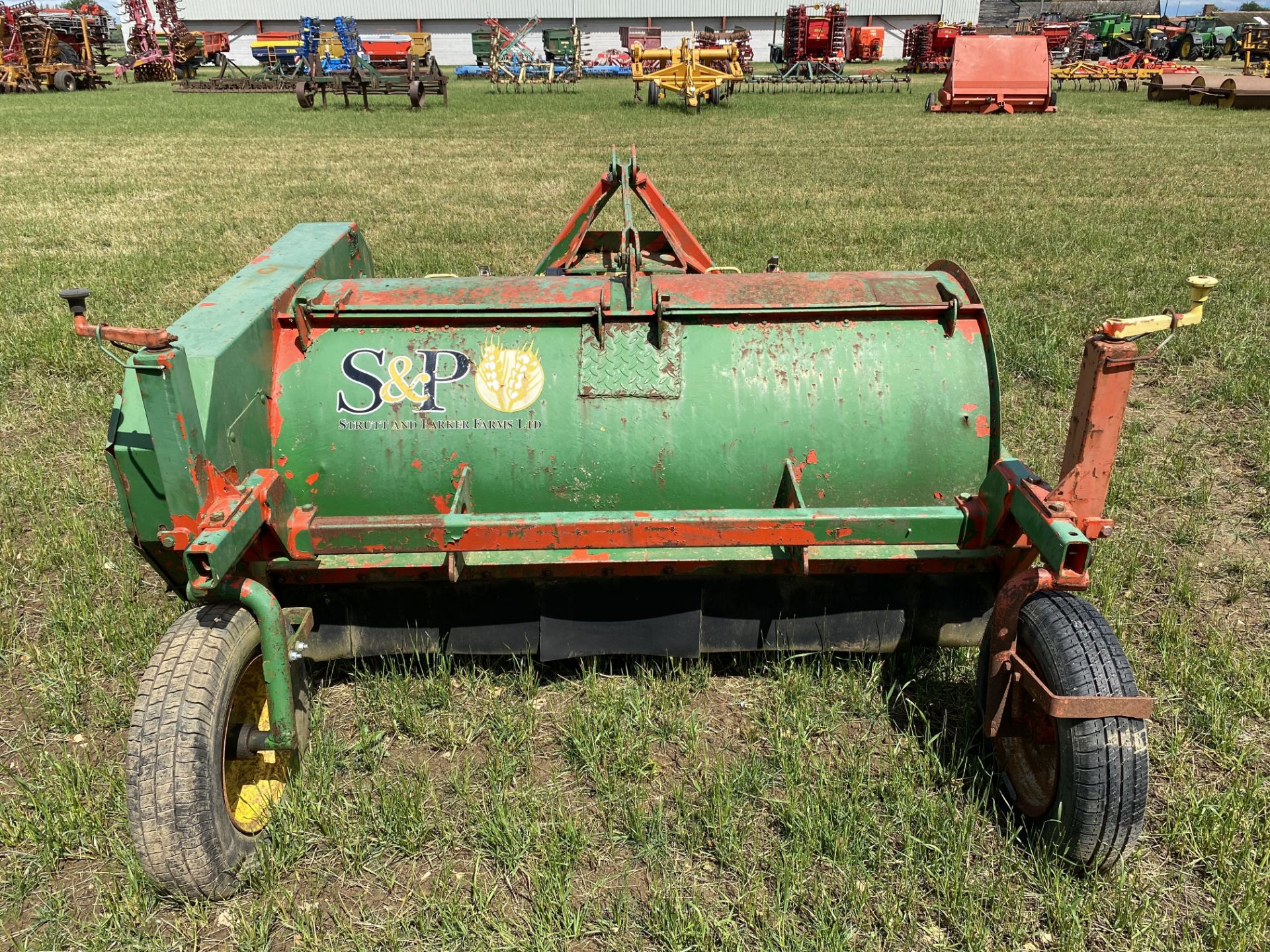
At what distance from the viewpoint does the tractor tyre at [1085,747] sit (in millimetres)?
2229

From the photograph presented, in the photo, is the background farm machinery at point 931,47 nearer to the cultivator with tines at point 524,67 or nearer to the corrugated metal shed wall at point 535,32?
the cultivator with tines at point 524,67

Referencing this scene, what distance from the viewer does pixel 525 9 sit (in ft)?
152

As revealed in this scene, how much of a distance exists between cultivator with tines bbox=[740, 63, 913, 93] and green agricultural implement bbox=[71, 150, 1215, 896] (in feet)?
78.1

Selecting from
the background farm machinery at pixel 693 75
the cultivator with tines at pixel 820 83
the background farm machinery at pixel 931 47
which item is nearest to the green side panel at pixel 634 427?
the background farm machinery at pixel 693 75

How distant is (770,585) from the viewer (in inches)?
122

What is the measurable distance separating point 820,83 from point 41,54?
23360 mm

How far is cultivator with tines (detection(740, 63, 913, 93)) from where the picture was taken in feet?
82.1

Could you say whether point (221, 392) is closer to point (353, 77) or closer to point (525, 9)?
point (353, 77)

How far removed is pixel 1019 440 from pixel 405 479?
11.0ft

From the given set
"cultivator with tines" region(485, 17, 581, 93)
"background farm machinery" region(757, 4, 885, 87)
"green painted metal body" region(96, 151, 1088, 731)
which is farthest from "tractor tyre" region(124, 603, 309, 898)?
"cultivator with tines" region(485, 17, 581, 93)

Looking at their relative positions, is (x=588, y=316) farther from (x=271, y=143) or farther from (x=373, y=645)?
(x=271, y=143)

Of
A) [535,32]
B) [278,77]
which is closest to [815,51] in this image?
[278,77]

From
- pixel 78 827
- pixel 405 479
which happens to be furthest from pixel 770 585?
pixel 78 827

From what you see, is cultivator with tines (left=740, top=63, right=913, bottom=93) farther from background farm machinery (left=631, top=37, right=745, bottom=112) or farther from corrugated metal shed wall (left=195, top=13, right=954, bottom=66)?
corrugated metal shed wall (left=195, top=13, right=954, bottom=66)
